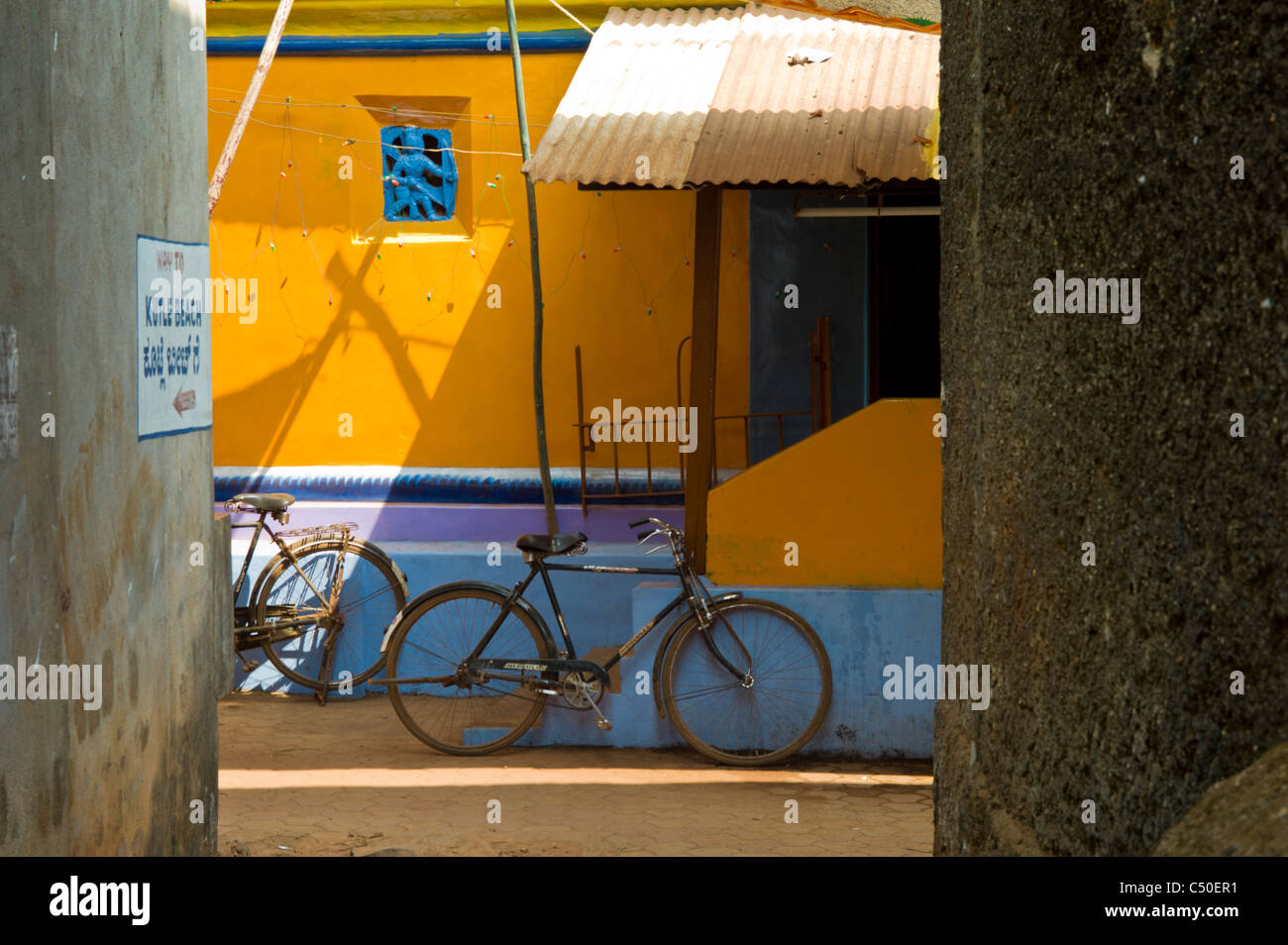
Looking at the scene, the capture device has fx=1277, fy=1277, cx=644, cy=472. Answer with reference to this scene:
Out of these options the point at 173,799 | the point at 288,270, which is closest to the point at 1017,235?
the point at 173,799

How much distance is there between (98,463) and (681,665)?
12.8 feet

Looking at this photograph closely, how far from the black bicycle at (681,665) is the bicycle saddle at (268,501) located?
159 cm

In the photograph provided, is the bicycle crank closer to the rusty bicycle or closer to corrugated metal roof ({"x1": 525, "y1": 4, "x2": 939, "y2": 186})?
the rusty bicycle

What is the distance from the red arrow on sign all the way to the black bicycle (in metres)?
2.61

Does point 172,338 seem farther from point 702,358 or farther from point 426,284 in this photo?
point 426,284

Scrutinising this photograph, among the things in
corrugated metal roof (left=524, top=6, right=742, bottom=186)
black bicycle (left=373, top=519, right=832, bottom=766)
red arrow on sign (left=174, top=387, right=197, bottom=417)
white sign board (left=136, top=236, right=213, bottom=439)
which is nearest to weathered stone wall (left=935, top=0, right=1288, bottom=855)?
white sign board (left=136, top=236, right=213, bottom=439)

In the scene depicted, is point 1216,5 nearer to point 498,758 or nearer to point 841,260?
point 498,758

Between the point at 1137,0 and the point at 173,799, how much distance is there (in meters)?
3.56

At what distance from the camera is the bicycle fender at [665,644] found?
671cm

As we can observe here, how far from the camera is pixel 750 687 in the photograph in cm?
679

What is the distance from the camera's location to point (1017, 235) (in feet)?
7.57

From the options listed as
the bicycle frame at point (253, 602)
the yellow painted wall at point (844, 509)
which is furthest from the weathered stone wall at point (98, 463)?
the bicycle frame at point (253, 602)
